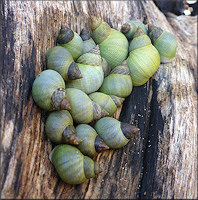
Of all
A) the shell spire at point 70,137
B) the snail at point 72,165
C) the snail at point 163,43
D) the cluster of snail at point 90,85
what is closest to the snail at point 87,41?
the cluster of snail at point 90,85

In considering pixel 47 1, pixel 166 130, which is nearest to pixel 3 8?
pixel 47 1

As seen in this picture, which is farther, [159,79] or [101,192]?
[159,79]

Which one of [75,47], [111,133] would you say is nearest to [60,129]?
[111,133]

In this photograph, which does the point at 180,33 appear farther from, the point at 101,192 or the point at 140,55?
the point at 101,192

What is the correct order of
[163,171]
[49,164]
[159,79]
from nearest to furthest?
[49,164] < [163,171] < [159,79]

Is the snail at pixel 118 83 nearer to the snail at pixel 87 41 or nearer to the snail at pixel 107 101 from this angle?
the snail at pixel 107 101

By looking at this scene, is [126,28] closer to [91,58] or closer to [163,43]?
[163,43]
